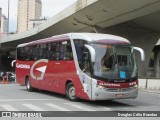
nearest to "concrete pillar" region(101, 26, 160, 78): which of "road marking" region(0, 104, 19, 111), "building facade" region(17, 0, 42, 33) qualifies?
"road marking" region(0, 104, 19, 111)

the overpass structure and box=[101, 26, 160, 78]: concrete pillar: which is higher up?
the overpass structure

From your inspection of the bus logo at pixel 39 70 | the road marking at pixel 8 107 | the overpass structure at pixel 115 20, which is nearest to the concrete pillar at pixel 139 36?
the overpass structure at pixel 115 20

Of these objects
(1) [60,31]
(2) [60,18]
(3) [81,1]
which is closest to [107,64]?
(3) [81,1]

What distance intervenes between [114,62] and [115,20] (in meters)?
21.8

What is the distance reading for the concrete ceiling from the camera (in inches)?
1218

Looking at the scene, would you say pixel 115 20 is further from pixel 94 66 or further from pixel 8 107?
pixel 8 107

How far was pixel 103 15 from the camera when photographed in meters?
36.3

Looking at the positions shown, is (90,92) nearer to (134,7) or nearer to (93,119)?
(93,119)

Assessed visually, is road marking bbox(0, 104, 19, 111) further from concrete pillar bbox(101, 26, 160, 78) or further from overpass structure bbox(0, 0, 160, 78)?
concrete pillar bbox(101, 26, 160, 78)

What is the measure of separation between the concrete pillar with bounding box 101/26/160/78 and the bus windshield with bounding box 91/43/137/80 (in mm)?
27067

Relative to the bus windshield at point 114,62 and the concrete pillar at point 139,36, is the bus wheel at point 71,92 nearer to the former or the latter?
the bus windshield at point 114,62

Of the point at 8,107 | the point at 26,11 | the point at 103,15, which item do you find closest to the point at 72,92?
the point at 8,107

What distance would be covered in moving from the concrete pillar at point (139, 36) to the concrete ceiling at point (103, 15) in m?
1.23

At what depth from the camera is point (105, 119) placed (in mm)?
11758
